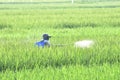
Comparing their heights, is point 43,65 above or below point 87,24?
above

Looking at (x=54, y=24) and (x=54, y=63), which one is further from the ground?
(x=54, y=63)

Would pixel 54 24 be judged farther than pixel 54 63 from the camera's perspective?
Yes

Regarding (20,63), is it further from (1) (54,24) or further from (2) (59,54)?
(1) (54,24)

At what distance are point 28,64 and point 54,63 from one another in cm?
49

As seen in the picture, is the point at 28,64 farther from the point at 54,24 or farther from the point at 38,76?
the point at 54,24

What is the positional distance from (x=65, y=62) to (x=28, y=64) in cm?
71

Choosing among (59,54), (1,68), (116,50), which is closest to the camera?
(1,68)

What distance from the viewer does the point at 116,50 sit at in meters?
7.50

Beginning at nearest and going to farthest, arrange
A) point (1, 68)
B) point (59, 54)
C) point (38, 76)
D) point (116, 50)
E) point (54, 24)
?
point (38, 76), point (1, 68), point (59, 54), point (116, 50), point (54, 24)

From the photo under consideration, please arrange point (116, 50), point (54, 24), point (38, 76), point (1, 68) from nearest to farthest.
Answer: point (38, 76), point (1, 68), point (116, 50), point (54, 24)

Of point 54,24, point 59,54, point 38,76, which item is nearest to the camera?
point 38,76

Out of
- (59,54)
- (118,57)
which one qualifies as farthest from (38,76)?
(118,57)

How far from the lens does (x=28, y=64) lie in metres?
6.54

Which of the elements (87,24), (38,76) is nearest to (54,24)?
(87,24)
